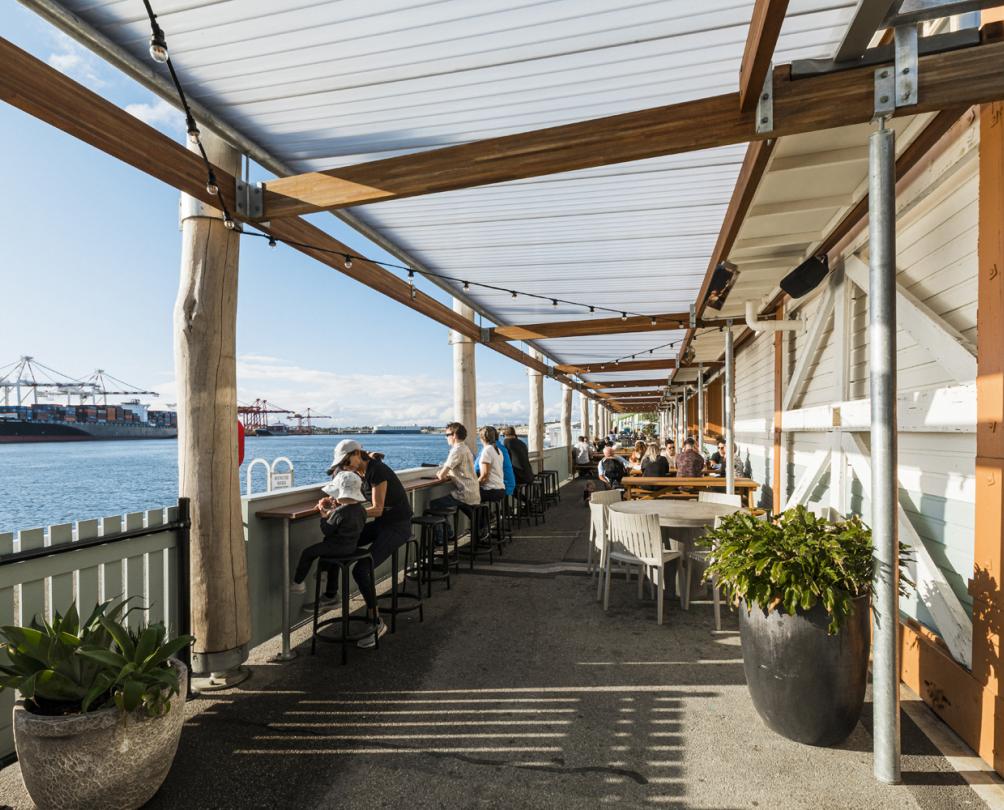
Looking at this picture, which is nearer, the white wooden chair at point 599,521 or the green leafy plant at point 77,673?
the green leafy plant at point 77,673

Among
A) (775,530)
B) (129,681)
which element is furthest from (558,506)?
(129,681)

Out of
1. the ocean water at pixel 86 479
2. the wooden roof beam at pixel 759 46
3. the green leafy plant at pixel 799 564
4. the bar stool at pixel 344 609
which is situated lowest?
the ocean water at pixel 86 479

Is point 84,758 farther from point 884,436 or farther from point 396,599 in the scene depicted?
point 884,436

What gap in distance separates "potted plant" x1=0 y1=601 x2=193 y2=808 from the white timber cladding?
11.7ft

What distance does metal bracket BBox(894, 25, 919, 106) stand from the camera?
2.19m

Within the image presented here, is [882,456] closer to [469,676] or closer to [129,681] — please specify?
[469,676]

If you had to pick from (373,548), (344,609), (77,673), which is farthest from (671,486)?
(77,673)

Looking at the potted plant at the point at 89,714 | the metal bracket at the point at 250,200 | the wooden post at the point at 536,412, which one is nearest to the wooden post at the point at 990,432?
the potted plant at the point at 89,714

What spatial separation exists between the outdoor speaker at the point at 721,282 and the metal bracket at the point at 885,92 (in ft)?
6.84

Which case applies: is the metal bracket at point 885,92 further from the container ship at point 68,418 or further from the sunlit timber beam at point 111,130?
the container ship at point 68,418

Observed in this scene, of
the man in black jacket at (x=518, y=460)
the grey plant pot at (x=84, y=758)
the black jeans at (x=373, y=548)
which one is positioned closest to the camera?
the grey plant pot at (x=84, y=758)

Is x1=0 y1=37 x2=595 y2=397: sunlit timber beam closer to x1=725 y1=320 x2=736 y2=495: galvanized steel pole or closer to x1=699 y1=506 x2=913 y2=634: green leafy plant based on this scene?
x1=699 y1=506 x2=913 y2=634: green leafy plant

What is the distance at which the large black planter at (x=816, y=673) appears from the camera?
245cm

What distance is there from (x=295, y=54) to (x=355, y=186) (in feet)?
2.24
